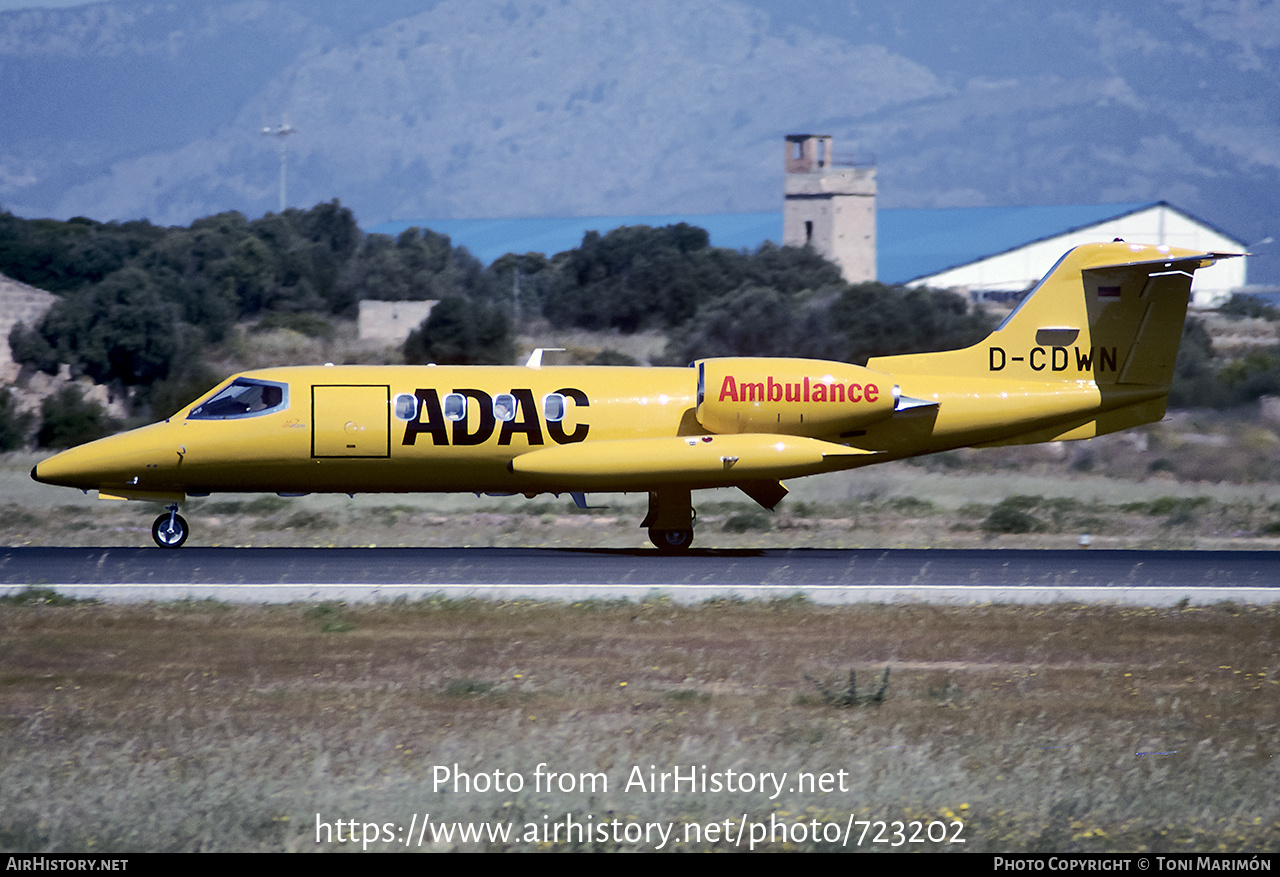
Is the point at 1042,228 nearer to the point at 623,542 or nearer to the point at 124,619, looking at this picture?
the point at 623,542

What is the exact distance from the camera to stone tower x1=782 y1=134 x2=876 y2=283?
103438mm

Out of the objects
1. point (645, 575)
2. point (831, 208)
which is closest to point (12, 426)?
point (645, 575)

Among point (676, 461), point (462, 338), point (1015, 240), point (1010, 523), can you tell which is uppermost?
point (1015, 240)

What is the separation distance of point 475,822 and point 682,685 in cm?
491

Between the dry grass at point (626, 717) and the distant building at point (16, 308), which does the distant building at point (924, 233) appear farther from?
the dry grass at point (626, 717)

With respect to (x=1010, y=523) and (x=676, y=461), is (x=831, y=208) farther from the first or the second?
(x=676, y=461)

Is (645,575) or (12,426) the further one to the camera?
(12,426)

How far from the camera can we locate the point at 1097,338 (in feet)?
79.0

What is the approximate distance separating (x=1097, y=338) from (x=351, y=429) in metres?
11.9

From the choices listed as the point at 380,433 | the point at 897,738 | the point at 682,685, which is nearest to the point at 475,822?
the point at 897,738

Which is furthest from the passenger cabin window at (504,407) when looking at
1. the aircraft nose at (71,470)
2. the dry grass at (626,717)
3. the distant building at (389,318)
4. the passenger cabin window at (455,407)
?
the distant building at (389,318)

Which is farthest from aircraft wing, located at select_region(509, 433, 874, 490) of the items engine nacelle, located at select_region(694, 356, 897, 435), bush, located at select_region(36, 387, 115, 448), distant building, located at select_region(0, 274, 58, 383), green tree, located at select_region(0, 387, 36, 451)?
distant building, located at select_region(0, 274, 58, 383)

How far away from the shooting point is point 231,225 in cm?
10575
